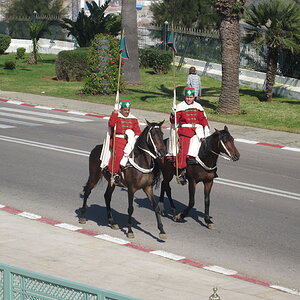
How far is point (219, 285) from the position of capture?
456 inches

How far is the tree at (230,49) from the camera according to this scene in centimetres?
2970

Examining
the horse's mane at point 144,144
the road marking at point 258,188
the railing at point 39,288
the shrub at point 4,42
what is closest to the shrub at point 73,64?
the shrub at point 4,42

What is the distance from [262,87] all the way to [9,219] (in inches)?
940

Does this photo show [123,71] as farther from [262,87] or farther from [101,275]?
[101,275]

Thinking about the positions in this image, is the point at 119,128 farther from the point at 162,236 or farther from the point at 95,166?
the point at 162,236

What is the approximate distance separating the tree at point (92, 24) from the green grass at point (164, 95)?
2931 mm

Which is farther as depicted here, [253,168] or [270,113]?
[270,113]

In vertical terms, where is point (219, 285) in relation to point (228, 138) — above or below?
below

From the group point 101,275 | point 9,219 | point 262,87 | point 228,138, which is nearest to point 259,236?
point 228,138

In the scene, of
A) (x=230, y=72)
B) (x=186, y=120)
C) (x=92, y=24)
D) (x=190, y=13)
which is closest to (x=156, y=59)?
(x=92, y=24)

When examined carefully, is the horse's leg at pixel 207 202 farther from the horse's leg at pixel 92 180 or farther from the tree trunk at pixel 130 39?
the tree trunk at pixel 130 39

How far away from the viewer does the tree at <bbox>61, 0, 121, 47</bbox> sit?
43.4 metres

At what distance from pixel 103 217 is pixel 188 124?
9.10 feet

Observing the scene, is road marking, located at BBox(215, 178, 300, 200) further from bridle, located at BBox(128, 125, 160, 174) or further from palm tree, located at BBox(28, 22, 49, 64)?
palm tree, located at BBox(28, 22, 49, 64)
